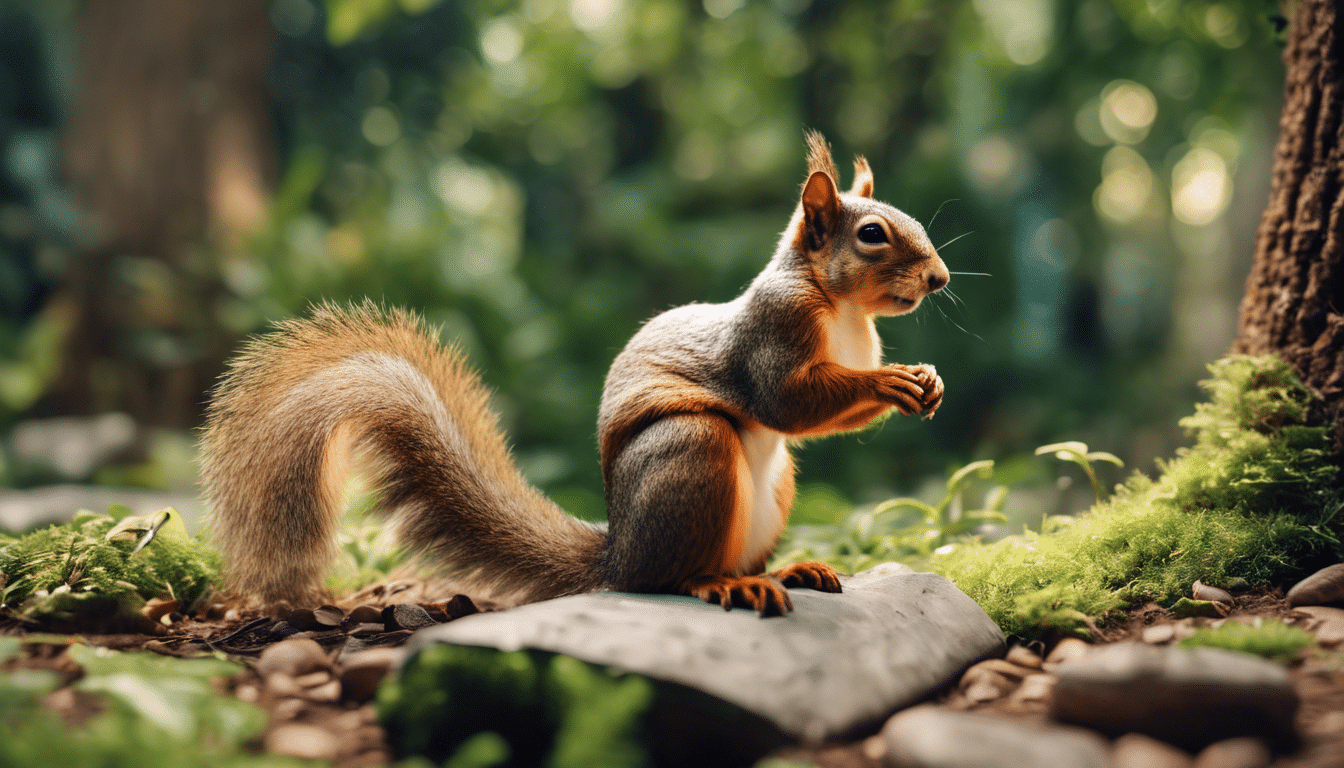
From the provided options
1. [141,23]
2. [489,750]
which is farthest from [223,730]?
[141,23]

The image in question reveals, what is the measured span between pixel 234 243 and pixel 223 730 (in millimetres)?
5660

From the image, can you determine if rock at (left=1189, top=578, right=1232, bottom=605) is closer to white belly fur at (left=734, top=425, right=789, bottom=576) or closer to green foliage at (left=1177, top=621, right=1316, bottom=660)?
green foliage at (left=1177, top=621, right=1316, bottom=660)

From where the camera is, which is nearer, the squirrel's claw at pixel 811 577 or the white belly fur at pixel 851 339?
the squirrel's claw at pixel 811 577

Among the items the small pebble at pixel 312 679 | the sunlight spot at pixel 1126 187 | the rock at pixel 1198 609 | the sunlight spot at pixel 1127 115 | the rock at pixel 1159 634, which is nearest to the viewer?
the small pebble at pixel 312 679

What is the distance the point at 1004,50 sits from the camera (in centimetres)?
696

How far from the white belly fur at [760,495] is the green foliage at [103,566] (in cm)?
130

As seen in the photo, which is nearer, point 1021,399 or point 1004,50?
point 1021,399

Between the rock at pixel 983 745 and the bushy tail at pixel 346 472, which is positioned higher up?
the bushy tail at pixel 346 472

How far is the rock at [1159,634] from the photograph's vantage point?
5.16ft

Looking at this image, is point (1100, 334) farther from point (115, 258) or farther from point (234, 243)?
point (115, 258)

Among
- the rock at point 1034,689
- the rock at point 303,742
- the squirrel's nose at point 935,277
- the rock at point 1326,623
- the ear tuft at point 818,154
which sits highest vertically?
the ear tuft at point 818,154

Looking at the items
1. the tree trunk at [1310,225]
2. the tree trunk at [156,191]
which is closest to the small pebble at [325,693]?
the tree trunk at [1310,225]

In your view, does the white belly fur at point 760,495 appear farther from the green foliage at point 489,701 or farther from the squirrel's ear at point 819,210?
the green foliage at point 489,701

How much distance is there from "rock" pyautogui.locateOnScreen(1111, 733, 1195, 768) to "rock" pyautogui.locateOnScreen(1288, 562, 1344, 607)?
79 centimetres
